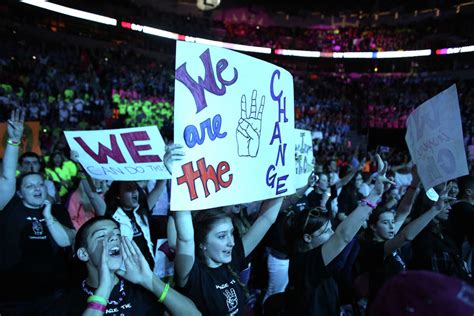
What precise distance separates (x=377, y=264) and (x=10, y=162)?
291cm

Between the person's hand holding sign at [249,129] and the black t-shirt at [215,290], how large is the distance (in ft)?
2.34

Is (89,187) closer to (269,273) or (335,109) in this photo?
(269,273)

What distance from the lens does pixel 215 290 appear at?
238cm

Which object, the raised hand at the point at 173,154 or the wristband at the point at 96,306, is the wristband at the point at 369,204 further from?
the wristband at the point at 96,306

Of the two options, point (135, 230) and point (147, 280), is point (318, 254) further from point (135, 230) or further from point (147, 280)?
point (135, 230)

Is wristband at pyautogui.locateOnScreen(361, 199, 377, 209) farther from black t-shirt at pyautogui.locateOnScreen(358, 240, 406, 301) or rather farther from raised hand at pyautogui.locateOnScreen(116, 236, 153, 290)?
raised hand at pyautogui.locateOnScreen(116, 236, 153, 290)

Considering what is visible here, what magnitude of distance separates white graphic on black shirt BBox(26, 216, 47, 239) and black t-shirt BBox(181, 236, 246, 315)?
4.77 feet

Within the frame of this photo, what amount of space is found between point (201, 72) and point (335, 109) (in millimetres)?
26319

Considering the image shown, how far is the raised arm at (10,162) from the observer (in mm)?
2990

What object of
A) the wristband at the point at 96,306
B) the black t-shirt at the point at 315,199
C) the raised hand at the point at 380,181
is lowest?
the wristband at the point at 96,306

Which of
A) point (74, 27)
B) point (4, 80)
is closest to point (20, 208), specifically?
point (4, 80)

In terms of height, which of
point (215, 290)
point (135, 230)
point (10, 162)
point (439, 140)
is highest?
point (439, 140)

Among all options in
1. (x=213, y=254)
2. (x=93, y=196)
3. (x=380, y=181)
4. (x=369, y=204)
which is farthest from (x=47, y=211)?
(x=380, y=181)

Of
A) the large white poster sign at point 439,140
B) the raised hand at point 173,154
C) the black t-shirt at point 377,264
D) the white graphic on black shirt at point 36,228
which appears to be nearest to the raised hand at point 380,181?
the large white poster sign at point 439,140
